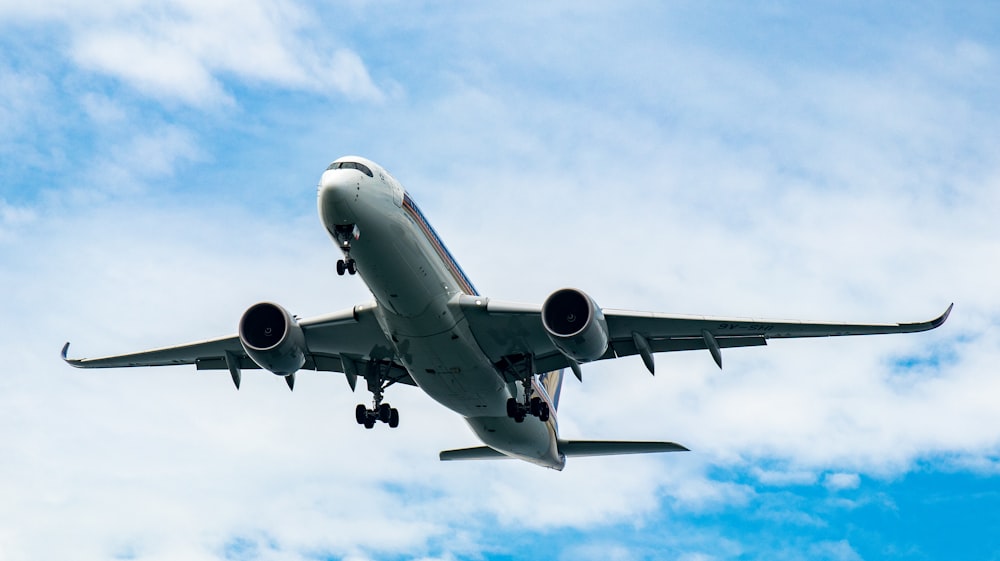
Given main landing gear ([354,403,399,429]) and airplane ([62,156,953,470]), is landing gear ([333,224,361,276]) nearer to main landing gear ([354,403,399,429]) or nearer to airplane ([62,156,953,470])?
airplane ([62,156,953,470])

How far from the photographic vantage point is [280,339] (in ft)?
98.9

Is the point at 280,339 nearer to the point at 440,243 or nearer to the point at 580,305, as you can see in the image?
the point at 440,243

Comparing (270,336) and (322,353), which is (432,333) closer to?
(270,336)

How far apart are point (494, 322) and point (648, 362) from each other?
4165 mm

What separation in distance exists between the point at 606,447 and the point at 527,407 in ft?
19.0

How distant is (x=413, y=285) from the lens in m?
27.5

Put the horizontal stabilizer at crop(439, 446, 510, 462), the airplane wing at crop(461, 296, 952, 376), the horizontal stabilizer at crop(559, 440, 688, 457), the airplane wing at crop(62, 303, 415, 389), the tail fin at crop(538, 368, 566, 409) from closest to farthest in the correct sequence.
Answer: the airplane wing at crop(461, 296, 952, 376), the airplane wing at crop(62, 303, 415, 389), the horizontal stabilizer at crop(559, 440, 688, 457), the tail fin at crop(538, 368, 566, 409), the horizontal stabilizer at crop(439, 446, 510, 462)

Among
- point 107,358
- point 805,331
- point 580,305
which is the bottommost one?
point 107,358

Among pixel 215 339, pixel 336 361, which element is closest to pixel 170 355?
pixel 215 339

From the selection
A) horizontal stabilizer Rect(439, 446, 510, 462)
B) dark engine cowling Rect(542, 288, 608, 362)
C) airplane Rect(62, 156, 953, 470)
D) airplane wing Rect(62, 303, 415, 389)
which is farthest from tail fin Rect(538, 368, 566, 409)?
dark engine cowling Rect(542, 288, 608, 362)

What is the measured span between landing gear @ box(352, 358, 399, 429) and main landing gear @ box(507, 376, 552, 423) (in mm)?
3474

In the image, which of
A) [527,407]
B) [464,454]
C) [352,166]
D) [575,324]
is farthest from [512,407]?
[352,166]

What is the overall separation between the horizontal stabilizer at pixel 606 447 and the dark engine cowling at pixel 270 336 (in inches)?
423

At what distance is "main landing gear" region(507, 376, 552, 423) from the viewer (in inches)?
1271
